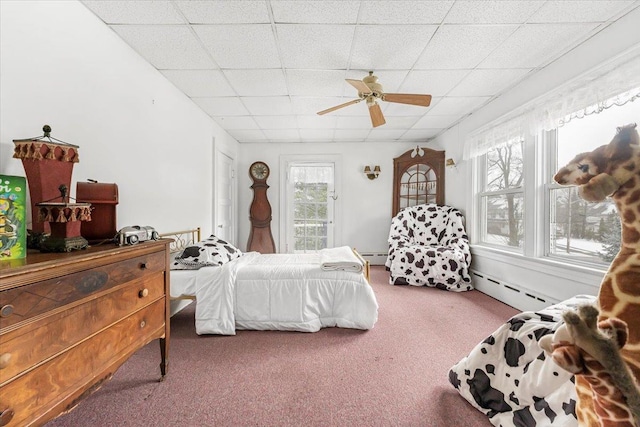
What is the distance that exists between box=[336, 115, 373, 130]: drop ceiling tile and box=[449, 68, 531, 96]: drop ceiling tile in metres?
1.16

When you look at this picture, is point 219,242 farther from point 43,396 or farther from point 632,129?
point 632,129

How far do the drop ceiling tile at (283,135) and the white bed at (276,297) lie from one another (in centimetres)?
259

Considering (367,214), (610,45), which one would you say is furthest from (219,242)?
(610,45)

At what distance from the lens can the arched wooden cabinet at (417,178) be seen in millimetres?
4504

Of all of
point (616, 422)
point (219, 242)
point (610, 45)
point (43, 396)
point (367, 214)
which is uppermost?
point (610, 45)

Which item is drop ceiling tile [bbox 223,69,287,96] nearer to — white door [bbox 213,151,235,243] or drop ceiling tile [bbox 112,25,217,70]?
drop ceiling tile [bbox 112,25,217,70]

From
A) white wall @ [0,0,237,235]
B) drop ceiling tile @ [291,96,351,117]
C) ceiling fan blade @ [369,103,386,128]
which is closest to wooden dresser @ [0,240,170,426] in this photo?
white wall @ [0,0,237,235]

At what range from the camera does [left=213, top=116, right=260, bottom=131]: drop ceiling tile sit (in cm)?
366

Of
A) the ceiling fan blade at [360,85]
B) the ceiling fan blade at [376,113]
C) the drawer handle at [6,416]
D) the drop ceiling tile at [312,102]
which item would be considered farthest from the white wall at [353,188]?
the drawer handle at [6,416]

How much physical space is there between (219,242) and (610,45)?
3578 millimetres

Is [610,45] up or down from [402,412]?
up

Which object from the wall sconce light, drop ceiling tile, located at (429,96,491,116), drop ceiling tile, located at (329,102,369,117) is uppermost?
drop ceiling tile, located at (429,96,491,116)

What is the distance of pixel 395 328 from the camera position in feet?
7.81

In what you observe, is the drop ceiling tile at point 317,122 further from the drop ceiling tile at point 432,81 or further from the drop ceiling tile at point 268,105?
the drop ceiling tile at point 432,81
